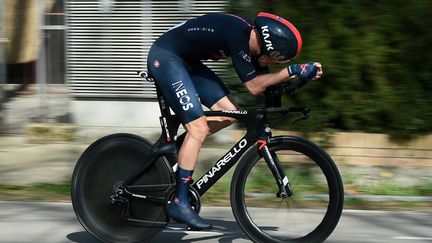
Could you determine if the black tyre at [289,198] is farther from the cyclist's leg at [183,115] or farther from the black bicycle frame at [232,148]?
the cyclist's leg at [183,115]

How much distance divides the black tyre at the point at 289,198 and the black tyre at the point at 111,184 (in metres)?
0.61

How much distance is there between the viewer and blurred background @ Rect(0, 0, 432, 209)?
8.03m

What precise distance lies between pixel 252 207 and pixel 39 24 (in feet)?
20.8

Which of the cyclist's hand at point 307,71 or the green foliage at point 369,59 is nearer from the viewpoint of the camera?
the cyclist's hand at point 307,71

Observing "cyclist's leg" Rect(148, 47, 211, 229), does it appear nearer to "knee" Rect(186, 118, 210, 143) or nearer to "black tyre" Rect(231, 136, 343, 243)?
"knee" Rect(186, 118, 210, 143)

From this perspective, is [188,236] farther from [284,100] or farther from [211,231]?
[284,100]

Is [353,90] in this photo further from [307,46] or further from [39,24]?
[39,24]

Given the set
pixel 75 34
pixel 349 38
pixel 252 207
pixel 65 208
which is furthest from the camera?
pixel 75 34

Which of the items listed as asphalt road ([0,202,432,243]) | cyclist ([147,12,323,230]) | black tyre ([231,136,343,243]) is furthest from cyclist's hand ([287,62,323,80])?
asphalt road ([0,202,432,243])

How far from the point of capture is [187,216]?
482cm

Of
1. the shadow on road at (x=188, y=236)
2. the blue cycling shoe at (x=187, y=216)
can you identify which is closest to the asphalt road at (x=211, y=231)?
the shadow on road at (x=188, y=236)

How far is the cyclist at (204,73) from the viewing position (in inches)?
183

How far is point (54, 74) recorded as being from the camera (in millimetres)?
10500

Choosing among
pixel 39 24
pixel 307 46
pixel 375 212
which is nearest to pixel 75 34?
pixel 39 24
